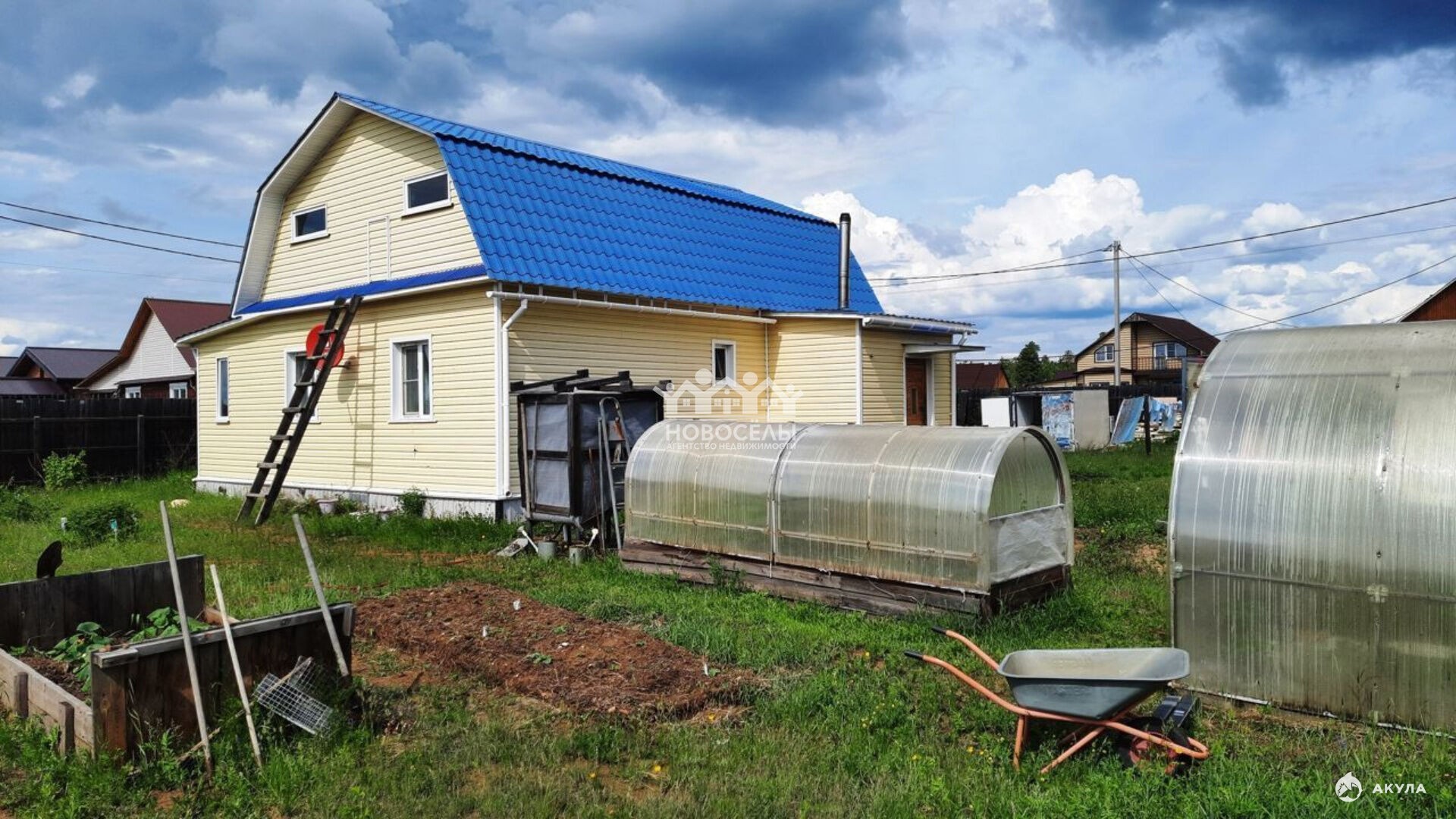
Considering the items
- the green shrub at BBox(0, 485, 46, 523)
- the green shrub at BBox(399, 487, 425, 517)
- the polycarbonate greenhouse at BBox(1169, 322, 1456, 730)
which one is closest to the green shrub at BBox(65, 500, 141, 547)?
the green shrub at BBox(0, 485, 46, 523)

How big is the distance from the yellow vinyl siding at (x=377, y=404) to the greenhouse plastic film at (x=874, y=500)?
16.1ft

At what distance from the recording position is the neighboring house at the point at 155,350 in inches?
1423

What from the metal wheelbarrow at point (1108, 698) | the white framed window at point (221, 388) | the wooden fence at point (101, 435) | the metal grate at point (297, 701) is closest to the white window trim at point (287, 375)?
the white framed window at point (221, 388)

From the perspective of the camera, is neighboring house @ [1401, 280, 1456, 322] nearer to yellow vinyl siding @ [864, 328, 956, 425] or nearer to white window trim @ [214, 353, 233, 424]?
yellow vinyl siding @ [864, 328, 956, 425]

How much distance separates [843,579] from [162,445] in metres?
19.7

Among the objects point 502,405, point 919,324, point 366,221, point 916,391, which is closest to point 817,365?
point 919,324

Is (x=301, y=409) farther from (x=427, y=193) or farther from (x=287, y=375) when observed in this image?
(x=427, y=193)

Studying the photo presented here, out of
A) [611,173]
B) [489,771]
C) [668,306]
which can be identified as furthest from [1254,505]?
[611,173]

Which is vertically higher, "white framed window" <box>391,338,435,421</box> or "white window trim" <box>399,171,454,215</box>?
"white window trim" <box>399,171,454,215</box>

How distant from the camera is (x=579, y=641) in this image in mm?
7145

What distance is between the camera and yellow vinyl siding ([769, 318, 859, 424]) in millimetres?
16516

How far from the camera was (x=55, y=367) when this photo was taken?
4312 centimetres

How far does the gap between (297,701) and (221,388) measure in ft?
52.1

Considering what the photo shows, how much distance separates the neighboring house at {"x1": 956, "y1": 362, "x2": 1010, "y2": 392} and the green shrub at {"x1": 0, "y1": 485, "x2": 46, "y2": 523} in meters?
50.4
